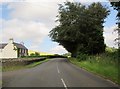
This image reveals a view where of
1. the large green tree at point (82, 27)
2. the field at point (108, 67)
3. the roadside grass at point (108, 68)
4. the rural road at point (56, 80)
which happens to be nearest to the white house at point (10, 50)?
the large green tree at point (82, 27)

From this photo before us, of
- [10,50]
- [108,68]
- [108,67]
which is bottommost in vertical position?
[108,68]

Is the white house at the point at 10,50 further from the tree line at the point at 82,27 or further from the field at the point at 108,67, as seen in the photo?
the field at the point at 108,67

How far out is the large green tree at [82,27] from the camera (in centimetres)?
7262

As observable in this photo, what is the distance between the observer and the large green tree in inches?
2859

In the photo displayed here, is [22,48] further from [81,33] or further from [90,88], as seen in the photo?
[90,88]

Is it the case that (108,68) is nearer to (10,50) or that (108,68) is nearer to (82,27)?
(82,27)

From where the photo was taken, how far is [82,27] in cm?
7331

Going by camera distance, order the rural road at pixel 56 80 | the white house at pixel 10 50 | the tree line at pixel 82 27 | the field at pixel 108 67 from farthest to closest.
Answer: the white house at pixel 10 50 → the tree line at pixel 82 27 → the field at pixel 108 67 → the rural road at pixel 56 80

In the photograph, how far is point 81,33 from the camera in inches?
2859

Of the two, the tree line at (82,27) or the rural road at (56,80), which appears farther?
the tree line at (82,27)

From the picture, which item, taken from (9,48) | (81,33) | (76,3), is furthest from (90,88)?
(9,48)

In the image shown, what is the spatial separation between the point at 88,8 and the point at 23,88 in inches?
2452

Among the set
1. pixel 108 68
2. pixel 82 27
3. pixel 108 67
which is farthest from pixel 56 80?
pixel 82 27

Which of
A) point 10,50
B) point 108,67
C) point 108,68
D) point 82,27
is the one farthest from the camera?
point 10,50
